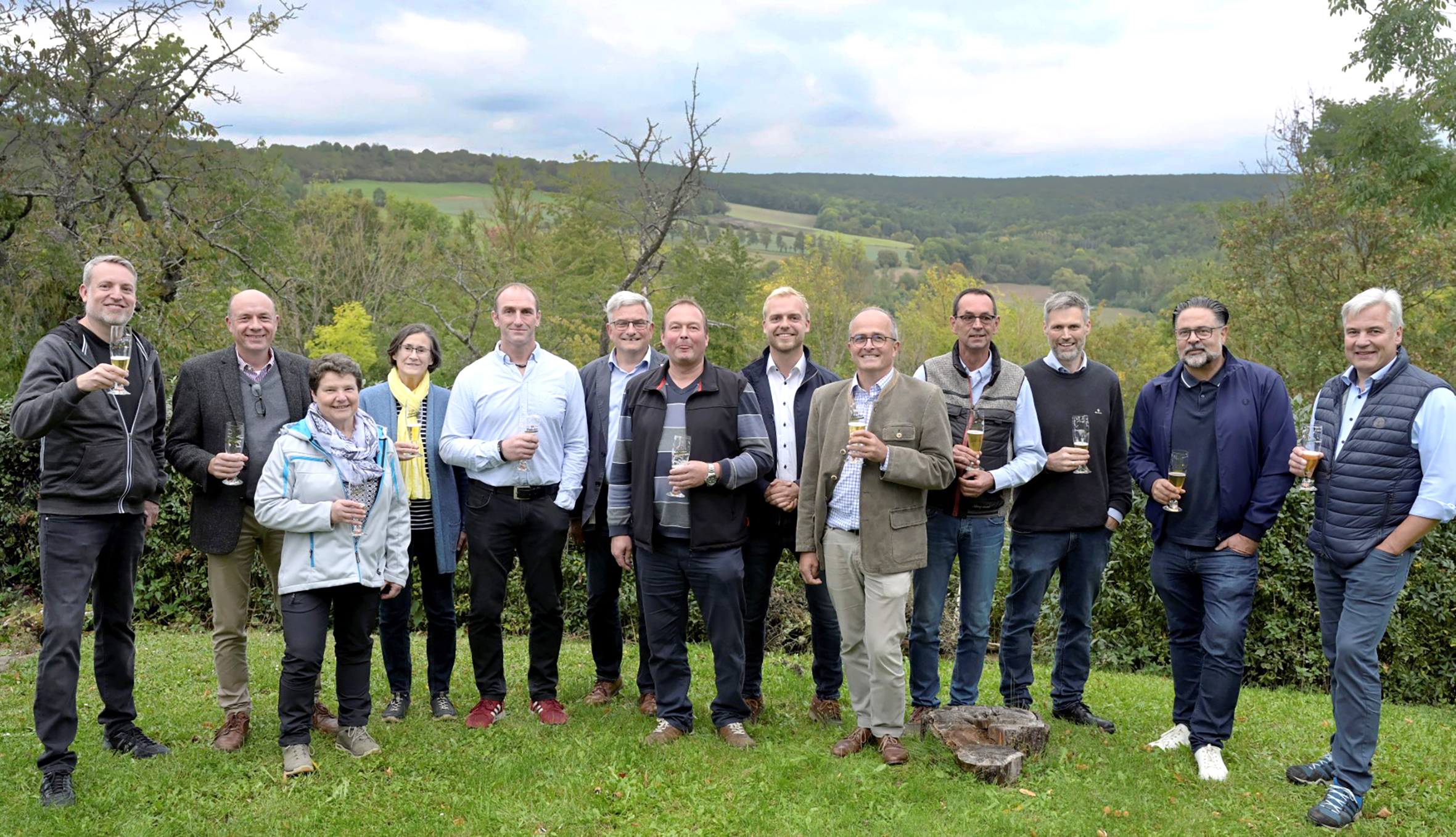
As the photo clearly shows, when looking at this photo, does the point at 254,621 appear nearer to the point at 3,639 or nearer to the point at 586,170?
the point at 3,639

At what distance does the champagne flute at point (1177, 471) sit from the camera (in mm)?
4930

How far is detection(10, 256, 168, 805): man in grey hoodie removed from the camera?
180 inches

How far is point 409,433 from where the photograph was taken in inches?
220

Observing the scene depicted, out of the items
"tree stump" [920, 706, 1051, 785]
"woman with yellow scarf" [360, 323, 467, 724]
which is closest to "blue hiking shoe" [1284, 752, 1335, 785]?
"tree stump" [920, 706, 1051, 785]

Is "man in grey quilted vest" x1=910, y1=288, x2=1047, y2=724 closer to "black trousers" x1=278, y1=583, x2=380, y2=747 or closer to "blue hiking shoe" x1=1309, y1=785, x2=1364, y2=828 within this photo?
"blue hiking shoe" x1=1309, y1=785, x2=1364, y2=828

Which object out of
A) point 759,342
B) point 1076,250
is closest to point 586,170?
point 759,342

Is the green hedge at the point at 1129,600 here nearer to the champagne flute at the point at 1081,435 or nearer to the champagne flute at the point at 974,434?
the champagne flute at the point at 1081,435

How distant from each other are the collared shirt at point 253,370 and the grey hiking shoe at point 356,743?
1.99 metres

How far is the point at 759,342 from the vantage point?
47.3 metres

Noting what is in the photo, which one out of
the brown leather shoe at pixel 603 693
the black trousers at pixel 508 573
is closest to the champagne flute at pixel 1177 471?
the black trousers at pixel 508 573

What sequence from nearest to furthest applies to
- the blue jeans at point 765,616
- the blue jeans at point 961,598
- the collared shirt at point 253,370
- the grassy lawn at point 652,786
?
the grassy lawn at point 652,786 < the collared shirt at point 253,370 < the blue jeans at point 961,598 < the blue jeans at point 765,616

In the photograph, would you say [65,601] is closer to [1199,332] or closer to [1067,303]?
[1067,303]

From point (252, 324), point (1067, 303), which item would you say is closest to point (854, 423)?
point (1067, 303)

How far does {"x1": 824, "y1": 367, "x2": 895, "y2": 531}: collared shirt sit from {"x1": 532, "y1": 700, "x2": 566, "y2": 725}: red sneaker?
2.04 m
